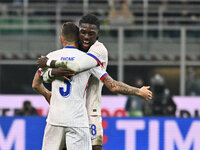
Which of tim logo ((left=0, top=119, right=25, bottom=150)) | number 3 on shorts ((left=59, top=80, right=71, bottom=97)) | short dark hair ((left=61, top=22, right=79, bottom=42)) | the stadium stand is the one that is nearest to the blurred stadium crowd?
the stadium stand

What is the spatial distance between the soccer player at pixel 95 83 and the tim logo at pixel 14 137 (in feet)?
10.3

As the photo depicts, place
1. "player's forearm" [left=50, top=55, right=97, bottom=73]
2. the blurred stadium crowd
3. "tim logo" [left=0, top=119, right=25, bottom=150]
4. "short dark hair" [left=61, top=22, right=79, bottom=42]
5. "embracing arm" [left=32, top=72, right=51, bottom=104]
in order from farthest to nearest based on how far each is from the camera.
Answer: the blurred stadium crowd < "tim logo" [left=0, top=119, right=25, bottom=150] < "embracing arm" [left=32, top=72, right=51, bottom=104] < "short dark hair" [left=61, top=22, right=79, bottom=42] < "player's forearm" [left=50, top=55, right=97, bottom=73]

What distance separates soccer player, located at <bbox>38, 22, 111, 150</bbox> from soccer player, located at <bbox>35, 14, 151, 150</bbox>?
0.18 meters

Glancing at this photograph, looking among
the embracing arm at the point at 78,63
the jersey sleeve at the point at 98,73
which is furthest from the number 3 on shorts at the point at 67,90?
the jersey sleeve at the point at 98,73

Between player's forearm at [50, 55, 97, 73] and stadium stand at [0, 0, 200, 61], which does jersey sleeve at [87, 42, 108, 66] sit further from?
stadium stand at [0, 0, 200, 61]

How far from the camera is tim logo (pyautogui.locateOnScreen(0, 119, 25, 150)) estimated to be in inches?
313

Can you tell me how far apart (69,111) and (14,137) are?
366 cm

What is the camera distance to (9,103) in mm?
12430

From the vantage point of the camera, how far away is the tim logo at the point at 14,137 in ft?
26.1

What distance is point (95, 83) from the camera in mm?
4992

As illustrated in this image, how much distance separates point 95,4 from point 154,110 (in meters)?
3.59

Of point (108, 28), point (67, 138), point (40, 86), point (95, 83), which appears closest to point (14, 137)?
point (40, 86)

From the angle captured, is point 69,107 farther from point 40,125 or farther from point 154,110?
point 154,110

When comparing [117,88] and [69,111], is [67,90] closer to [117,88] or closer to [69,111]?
[69,111]
